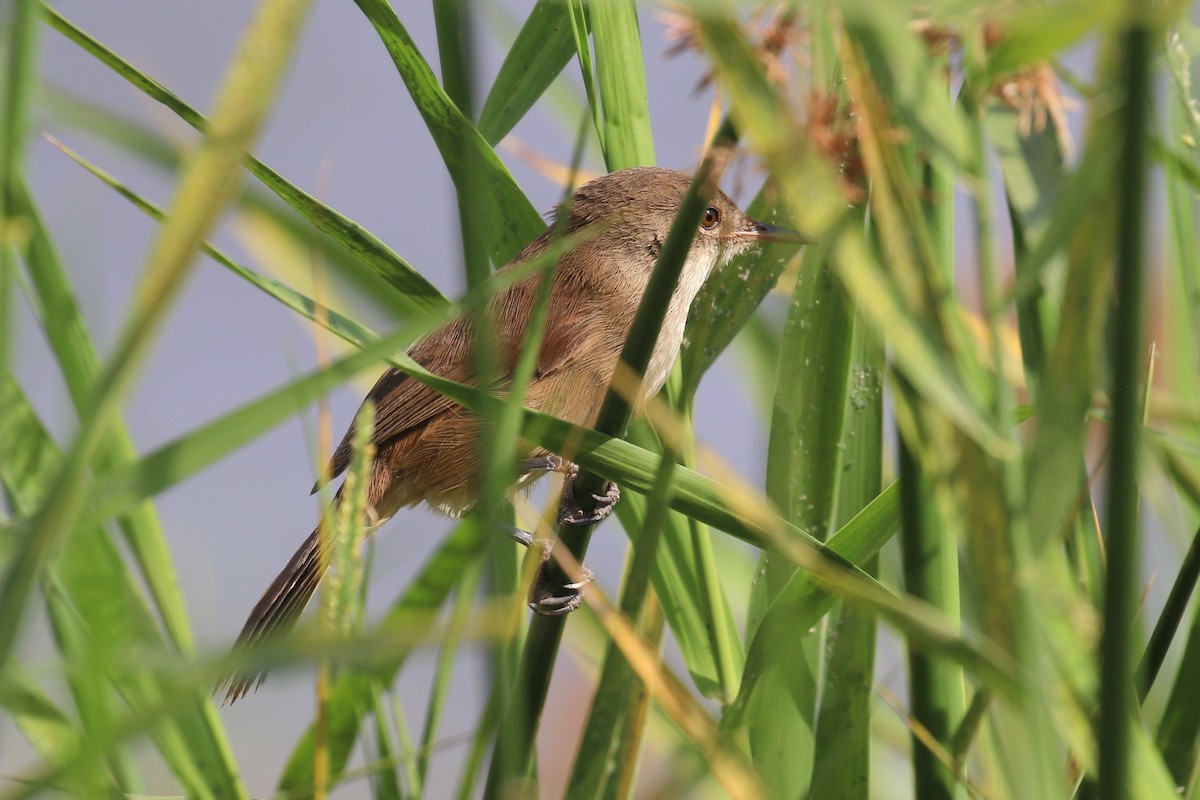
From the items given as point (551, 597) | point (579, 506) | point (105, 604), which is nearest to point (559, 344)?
point (551, 597)

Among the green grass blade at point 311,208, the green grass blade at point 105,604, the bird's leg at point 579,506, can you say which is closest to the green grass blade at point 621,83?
the green grass blade at point 311,208

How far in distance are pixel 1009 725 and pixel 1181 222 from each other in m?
1.12

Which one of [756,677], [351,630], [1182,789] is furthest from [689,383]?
[1182,789]

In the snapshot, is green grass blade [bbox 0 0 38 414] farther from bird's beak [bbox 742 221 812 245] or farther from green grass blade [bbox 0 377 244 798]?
bird's beak [bbox 742 221 812 245]

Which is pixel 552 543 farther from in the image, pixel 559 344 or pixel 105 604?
pixel 559 344

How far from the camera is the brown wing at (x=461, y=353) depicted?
2959mm

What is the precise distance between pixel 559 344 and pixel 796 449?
4.62 feet

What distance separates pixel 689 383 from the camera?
4.39 feet

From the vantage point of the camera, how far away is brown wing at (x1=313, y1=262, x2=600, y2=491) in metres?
2.96

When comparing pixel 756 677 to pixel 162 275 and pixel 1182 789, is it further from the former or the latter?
pixel 162 275

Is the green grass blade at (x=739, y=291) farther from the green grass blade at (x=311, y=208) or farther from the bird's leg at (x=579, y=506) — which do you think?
the green grass blade at (x=311, y=208)

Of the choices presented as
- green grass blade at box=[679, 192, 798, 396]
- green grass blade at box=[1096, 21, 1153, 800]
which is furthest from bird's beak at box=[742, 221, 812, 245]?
green grass blade at box=[1096, 21, 1153, 800]

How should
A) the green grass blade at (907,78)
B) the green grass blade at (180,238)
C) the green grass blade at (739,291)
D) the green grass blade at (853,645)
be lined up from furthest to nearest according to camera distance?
the green grass blade at (739,291) < the green grass blade at (853,645) < the green grass blade at (907,78) < the green grass blade at (180,238)

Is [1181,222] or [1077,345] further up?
[1181,222]
